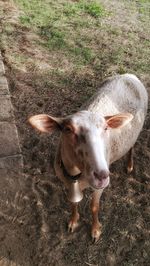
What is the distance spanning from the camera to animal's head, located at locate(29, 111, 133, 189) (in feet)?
10.3

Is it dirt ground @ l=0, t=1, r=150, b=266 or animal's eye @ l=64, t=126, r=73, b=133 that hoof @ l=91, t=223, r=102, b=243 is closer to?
dirt ground @ l=0, t=1, r=150, b=266

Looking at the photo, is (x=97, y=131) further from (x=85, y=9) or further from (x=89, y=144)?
(x=85, y=9)

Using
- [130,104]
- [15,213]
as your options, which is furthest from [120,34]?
[15,213]

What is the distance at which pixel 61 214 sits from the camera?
456cm

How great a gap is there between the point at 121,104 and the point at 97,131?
1308 millimetres

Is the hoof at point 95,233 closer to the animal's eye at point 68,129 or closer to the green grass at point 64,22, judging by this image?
the animal's eye at point 68,129

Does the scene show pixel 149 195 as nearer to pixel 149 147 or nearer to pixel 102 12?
pixel 149 147

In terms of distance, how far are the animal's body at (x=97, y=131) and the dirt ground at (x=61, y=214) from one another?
0.62ft

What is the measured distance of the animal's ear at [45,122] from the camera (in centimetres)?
334

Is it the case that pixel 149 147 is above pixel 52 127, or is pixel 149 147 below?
below

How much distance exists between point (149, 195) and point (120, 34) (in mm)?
4327

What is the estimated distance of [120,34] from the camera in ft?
26.5

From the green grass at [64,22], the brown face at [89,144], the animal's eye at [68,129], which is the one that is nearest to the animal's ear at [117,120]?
the brown face at [89,144]

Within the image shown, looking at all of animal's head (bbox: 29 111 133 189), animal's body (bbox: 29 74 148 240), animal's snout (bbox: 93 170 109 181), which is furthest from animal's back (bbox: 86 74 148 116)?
animal's snout (bbox: 93 170 109 181)
